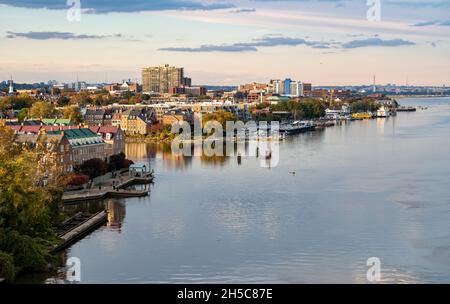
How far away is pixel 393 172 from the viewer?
13.8m

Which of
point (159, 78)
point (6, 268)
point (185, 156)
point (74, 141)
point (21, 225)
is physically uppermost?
point (159, 78)

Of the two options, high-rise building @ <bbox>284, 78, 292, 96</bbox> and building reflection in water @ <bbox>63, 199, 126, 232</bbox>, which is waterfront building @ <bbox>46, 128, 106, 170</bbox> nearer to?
building reflection in water @ <bbox>63, 199, 126, 232</bbox>

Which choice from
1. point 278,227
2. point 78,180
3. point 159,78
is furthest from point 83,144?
point 159,78

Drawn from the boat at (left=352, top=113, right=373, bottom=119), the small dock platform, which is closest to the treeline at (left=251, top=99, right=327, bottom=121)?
the boat at (left=352, top=113, right=373, bottom=119)

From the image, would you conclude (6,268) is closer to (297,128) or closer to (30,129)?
(30,129)

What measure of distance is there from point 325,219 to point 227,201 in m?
1.88

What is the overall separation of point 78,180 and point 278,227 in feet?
12.7

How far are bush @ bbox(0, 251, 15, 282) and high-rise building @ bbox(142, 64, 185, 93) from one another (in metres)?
59.8

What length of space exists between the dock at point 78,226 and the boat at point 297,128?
1796 centimetres

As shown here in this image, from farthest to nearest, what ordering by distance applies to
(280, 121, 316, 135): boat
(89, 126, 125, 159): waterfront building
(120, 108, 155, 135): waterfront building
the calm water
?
(280, 121, 316, 135): boat → (120, 108, 155, 135): waterfront building → (89, 126, 125, 159): waterfront building → the calm water

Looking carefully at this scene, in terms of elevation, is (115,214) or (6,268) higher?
(6,268)

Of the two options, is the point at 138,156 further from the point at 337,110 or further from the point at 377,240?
the point at 337,110

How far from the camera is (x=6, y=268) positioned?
5.54 m

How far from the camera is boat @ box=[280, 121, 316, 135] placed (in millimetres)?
27078
